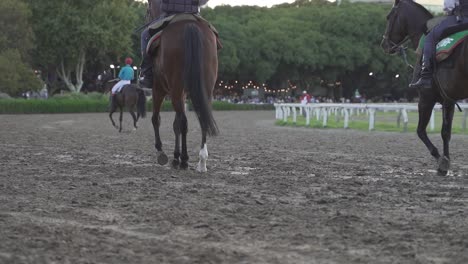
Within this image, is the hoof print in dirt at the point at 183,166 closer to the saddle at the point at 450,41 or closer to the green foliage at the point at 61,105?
the saddle at the point at 450,41

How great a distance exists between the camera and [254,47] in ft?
277

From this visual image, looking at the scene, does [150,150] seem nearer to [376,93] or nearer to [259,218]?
[259,218]

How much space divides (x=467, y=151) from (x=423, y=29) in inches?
183

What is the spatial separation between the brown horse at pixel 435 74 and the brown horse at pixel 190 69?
3046 mm

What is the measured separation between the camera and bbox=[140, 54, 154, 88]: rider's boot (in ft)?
34.2

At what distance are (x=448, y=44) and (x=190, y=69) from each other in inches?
134

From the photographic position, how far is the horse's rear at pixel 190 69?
9133mm

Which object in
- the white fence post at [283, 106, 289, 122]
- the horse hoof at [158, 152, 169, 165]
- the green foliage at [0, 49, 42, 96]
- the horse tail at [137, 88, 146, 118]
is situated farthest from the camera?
the green foliage at [0, 49, 42, 96]

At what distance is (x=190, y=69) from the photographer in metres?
9.21

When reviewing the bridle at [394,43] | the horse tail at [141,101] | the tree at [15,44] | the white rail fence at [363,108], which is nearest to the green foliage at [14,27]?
the tree at [15,44]

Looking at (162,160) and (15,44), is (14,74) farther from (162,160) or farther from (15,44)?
(162,160)

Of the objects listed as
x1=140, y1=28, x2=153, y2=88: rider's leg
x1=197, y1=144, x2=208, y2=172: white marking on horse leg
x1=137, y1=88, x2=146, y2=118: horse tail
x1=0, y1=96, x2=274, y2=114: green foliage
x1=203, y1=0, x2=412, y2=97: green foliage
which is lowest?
x1=0, y1=96, x2=274, y2=114: green foliage

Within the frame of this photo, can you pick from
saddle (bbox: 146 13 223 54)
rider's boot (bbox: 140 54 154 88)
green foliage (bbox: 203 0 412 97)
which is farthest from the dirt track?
green foliage (bbox: 203 0 412 97)

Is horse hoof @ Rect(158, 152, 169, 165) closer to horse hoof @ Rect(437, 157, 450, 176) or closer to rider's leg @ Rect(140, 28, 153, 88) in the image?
rider's leg @ Rect(140, 28, 153, 88)
